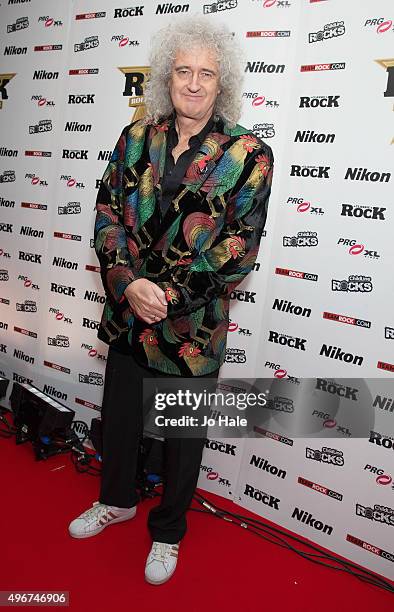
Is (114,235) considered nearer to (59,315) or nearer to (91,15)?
(59,315)

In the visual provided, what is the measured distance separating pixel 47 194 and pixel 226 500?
2.03 metres

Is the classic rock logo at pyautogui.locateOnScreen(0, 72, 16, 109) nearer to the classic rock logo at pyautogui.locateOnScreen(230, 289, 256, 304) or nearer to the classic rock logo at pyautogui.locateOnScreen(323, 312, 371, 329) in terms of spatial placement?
the classic rock logo at pyautogui.locateOnScreen(230, 289, 256, 304)

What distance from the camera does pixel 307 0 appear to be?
2053mm

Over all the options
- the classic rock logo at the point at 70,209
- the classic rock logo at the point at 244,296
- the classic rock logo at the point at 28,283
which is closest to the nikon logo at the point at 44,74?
the classic rock logo at the point at 70,209

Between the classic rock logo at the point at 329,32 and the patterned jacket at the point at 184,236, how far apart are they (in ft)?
2.22

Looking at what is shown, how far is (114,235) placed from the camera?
174cm

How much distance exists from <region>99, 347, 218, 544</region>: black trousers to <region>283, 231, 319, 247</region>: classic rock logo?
745 mm

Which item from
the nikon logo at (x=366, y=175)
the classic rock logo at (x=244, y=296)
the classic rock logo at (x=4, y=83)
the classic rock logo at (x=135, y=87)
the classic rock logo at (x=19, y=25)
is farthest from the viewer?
the classic rock logo at (x=4, y=83)

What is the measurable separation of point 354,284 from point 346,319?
0.16 meters

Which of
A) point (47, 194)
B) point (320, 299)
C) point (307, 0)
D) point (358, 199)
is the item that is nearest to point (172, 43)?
point (307, 0)

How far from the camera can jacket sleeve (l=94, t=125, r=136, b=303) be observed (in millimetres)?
1704

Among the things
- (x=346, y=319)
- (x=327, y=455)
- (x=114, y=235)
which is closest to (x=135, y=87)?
(x=114, y=235)

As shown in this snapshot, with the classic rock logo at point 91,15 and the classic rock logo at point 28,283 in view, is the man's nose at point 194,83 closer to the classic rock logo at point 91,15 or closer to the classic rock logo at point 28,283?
the classic rock logo at point 91,15

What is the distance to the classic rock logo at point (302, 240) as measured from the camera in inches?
84.4
